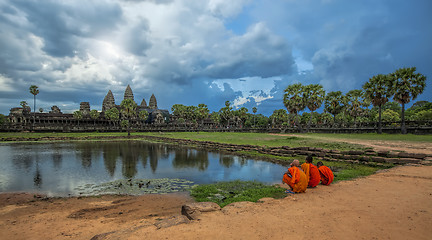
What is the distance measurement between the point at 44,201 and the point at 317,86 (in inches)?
1960

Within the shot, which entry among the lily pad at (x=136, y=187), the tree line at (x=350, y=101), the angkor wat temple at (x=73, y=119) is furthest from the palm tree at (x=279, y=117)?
the lily pad at (x=136, y=187)

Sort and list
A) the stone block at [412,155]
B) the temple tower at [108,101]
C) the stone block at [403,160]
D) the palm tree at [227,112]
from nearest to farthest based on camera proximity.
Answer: the stone block at [403,160], the stone block at [412,155], the palm tree at [227,112], the temple tower at [108,101]

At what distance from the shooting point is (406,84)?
111 ft

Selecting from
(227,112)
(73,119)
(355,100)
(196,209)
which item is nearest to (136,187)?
(196,209)

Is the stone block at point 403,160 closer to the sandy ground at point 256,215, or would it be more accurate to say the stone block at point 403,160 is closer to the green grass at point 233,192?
the sandy ground at point 256,215

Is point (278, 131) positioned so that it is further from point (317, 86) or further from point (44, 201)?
point (44, 201)

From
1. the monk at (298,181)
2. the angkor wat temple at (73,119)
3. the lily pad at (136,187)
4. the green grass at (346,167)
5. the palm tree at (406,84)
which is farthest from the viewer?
the angkor wat temple at (73,119)

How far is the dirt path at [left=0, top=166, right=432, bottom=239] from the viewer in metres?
4.45

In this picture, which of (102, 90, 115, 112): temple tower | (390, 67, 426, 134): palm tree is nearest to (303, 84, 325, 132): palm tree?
(390, 67, 426, 134): palm tree

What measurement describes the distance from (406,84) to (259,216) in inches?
1582

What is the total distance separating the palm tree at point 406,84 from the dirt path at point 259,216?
1282 inches

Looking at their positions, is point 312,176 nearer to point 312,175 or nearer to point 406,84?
point 312,175

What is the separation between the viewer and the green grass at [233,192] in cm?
A: 772

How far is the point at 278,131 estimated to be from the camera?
180ft
